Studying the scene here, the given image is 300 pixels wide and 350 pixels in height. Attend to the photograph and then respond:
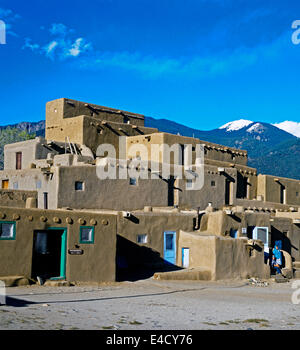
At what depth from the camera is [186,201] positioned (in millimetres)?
34125

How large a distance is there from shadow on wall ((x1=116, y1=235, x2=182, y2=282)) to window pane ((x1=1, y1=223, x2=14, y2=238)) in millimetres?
7120

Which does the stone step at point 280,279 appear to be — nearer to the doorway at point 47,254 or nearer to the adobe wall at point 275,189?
the doorway at point 47,254

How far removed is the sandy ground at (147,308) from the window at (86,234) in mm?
1841

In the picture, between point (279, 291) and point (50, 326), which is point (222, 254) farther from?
point (50, 326)

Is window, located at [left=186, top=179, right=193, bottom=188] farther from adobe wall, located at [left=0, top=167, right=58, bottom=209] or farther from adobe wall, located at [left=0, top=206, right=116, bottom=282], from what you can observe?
adobe wall, located at [left=0, top=206, right=116, bottom=282]

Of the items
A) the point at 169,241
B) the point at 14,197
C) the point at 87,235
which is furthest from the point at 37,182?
the point at 87,235

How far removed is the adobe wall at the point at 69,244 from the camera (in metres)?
17.7

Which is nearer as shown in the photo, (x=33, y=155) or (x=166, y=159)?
Result: (x=33, y=155)

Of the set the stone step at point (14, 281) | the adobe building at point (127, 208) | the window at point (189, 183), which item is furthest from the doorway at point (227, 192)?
the stone step at point (14, 281)

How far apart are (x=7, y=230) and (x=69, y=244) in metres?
2.75

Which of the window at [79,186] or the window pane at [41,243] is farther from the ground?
the window at [79,186]

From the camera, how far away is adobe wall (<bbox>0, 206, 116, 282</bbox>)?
1773 centimetres
